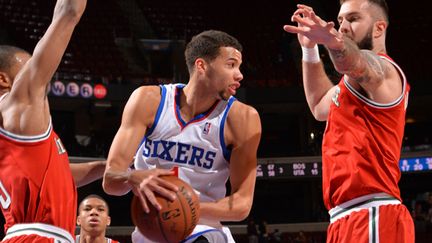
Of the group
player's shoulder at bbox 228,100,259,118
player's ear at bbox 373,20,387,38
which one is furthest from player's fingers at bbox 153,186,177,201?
player's ear at bbox 373,20,387,38

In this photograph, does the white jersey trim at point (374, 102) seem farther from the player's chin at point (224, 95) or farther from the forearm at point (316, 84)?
the player's chin at point (224, 95)

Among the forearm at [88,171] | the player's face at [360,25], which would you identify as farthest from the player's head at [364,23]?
the forearm at [88,171]

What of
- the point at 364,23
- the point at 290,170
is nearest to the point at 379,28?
the point at 364,23

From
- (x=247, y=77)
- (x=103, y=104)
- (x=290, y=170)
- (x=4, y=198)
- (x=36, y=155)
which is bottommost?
(x=290, y=170)

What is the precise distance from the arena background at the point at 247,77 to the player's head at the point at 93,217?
27.9 feet

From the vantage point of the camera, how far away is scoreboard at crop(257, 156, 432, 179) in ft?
50.6

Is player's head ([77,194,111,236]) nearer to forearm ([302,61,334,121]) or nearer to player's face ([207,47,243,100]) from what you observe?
player's face ([207,47,243,100])

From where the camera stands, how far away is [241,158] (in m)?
3.42

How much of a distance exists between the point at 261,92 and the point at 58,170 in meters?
13.3

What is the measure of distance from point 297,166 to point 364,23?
499 inches

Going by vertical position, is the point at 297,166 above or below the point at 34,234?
below

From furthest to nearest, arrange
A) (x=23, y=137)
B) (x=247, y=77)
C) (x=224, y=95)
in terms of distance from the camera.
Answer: (x=247, y=77) < (x=224, y=95) < (x=23, y=137)

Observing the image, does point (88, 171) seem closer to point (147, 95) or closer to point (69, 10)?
point (147, 95)

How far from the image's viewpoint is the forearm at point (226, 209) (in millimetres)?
3219
